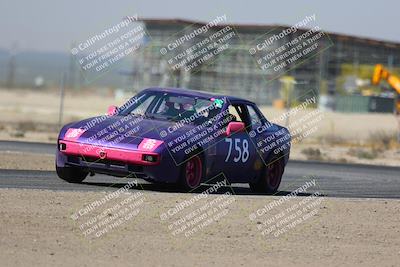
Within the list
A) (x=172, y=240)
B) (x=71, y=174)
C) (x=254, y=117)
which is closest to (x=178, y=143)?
(x=71, y=174)

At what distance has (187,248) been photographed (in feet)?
29.8

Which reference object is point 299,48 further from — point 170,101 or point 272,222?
point 272,222

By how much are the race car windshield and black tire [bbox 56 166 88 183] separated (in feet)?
3.37

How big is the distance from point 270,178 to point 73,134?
11.4 ft

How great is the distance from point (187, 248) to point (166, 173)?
3.50 metres

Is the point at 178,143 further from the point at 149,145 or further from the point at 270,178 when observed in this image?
the point at 270,178

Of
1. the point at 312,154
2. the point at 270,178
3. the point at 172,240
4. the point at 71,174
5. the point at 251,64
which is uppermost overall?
the point at 172,240

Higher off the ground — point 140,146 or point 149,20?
point 140,146

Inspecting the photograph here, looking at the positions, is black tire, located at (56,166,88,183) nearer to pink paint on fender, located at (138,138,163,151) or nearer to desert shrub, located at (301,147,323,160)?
pink paint on fender, located at (138,138,163,151)

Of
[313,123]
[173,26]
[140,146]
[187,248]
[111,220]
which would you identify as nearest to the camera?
[187,248]

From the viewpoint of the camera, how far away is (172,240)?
9375 millimetres

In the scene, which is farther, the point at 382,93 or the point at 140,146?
the point at 382,93

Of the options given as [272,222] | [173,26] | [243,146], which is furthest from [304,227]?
[173,26]

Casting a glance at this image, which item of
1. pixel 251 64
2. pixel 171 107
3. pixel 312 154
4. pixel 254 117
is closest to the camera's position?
pixel 171 107
